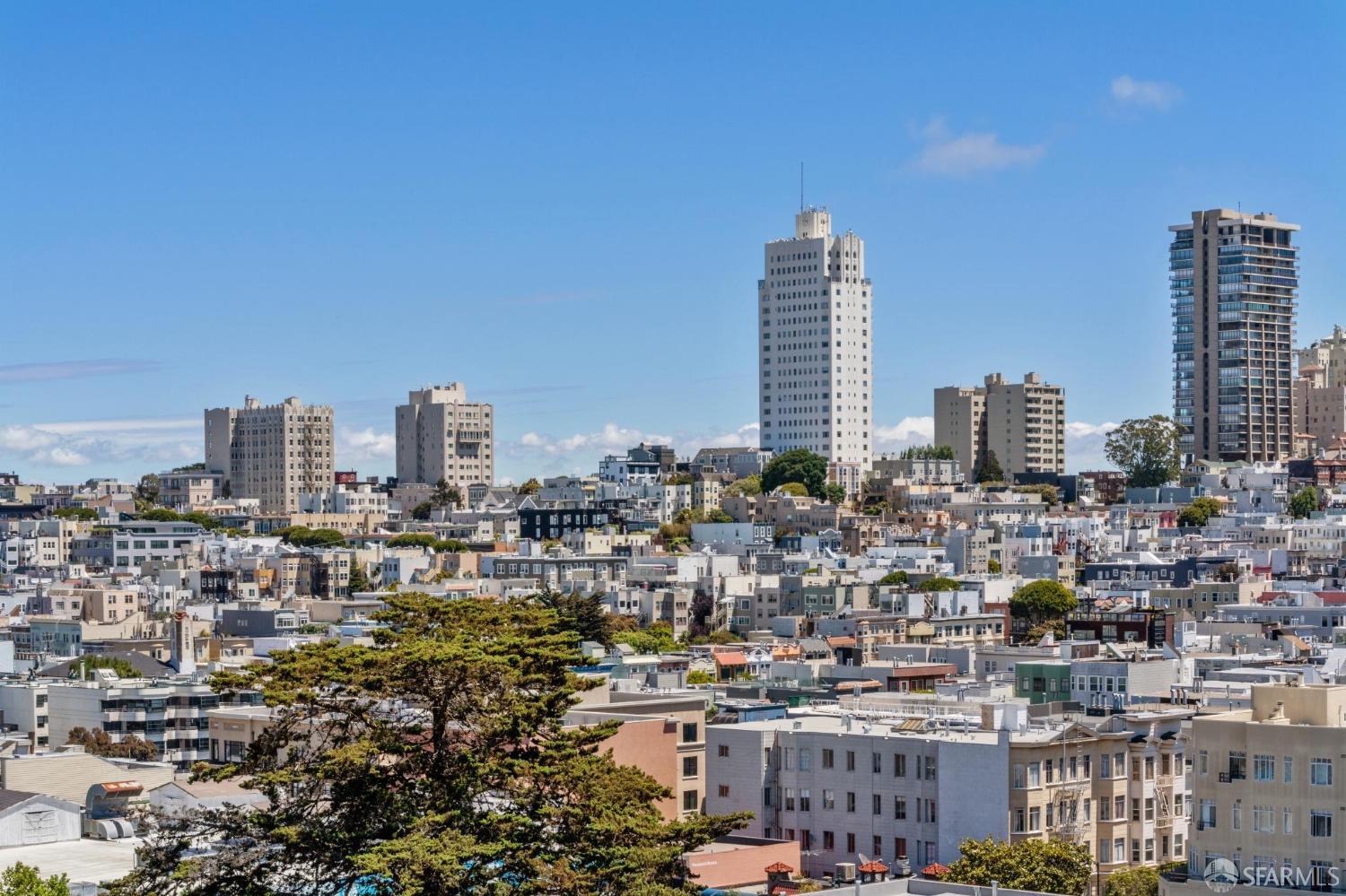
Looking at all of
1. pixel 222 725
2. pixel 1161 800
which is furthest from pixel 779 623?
pixel 1161 800

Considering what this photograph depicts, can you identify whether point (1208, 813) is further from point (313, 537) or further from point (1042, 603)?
point (313, 537)

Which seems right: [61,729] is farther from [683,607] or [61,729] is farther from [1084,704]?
[683,607]

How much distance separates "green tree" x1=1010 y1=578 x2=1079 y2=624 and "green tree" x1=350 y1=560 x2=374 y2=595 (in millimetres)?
44686

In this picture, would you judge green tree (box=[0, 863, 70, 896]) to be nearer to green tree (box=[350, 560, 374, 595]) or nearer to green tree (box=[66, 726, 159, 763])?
green tree (box=[66, 726, 159, 763])

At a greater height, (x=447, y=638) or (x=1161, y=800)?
(x=447, y=638)

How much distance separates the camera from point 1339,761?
36.8m

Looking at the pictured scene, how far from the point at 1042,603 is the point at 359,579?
168ft

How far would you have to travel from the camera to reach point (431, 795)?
35.3m

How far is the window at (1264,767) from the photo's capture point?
37.3 m

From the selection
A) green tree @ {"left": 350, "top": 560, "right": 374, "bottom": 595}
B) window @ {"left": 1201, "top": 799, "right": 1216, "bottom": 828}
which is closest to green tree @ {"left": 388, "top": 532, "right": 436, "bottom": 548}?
green tree @ {"left": 350, "top": 560, "right": 374, "bottom": 595}

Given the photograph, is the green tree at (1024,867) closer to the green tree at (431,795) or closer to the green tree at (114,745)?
the green tree at (431,795)

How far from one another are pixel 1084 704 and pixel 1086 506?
128m

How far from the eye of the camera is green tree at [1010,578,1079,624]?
119 meters

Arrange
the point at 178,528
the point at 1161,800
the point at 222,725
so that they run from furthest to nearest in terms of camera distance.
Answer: the point at 178,528 → the point at 222,725 → the point at 1161,800
